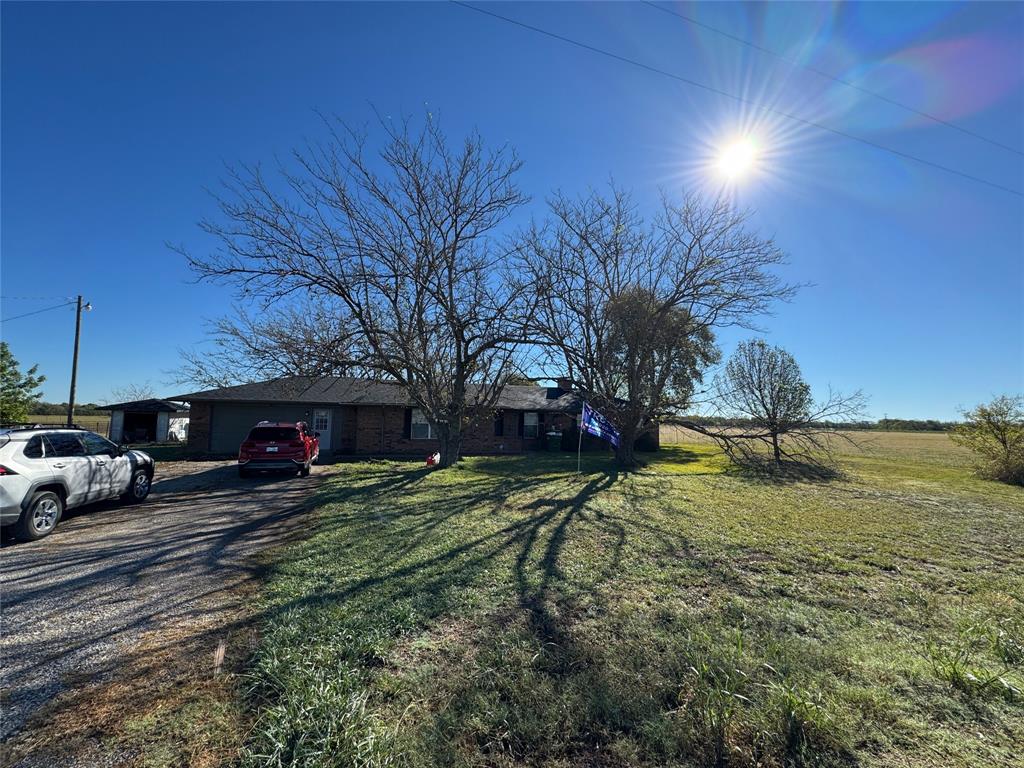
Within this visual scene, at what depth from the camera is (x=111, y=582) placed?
4.70 meters

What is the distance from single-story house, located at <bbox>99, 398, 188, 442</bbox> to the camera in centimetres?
2459

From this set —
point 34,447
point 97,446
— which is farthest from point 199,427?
point 34,447

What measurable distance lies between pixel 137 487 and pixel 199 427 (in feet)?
39.8

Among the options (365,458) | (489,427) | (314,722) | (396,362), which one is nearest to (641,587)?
(314,722)

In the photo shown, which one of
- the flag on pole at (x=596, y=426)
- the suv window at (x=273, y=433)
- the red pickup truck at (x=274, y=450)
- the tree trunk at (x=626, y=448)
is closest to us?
the red pickup truck at (x=274, y=450)

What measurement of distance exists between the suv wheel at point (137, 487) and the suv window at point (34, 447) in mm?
2348

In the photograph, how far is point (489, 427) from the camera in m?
23.5

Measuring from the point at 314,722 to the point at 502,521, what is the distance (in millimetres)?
5258

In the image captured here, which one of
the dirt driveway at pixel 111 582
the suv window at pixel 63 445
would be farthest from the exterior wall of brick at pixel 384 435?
the suv window at pixel 63 445

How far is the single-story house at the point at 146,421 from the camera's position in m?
24.6

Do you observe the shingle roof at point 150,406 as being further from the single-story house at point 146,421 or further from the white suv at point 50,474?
the white suv at point 50,474

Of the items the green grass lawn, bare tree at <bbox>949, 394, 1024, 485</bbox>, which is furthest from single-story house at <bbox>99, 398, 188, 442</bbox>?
bare tree at <bbox>949, 394, 1024, 485</bbox>

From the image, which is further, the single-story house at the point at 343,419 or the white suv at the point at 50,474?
the single-story house at the point at 343,419

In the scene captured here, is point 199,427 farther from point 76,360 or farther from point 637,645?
point 637,645
